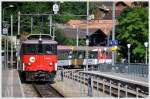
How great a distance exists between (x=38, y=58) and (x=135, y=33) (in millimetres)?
35181

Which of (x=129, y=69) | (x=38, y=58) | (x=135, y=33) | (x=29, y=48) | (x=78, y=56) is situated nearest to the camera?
(x=29, y=48)

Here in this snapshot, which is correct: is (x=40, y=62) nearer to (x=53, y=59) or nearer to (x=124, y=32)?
(x=53, y=59)

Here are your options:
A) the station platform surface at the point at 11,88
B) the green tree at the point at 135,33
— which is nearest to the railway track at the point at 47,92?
the station platform surface at the point at 11,88

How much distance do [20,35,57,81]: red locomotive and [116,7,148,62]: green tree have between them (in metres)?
28.6

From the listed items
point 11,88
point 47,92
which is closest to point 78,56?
point 47,92

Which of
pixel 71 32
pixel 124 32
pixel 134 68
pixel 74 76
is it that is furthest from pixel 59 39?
pixel 74 76

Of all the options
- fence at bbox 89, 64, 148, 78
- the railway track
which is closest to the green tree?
fence at bbox 89, 64, 148, 78

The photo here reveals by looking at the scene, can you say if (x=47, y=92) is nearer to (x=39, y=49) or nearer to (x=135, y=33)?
(x=39, y=49)

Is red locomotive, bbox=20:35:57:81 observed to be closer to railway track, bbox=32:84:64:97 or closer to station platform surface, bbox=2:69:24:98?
station platform surface, bbox=2:69:24:98

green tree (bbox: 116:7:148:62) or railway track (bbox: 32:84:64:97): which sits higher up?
green tree (bbox: 116:7:148:62)

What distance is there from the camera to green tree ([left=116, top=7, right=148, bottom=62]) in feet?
211

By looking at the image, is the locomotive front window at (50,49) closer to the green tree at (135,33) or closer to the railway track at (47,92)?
the railway track at (47,92)

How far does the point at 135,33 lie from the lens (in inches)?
2709

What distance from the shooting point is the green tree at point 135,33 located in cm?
6425
